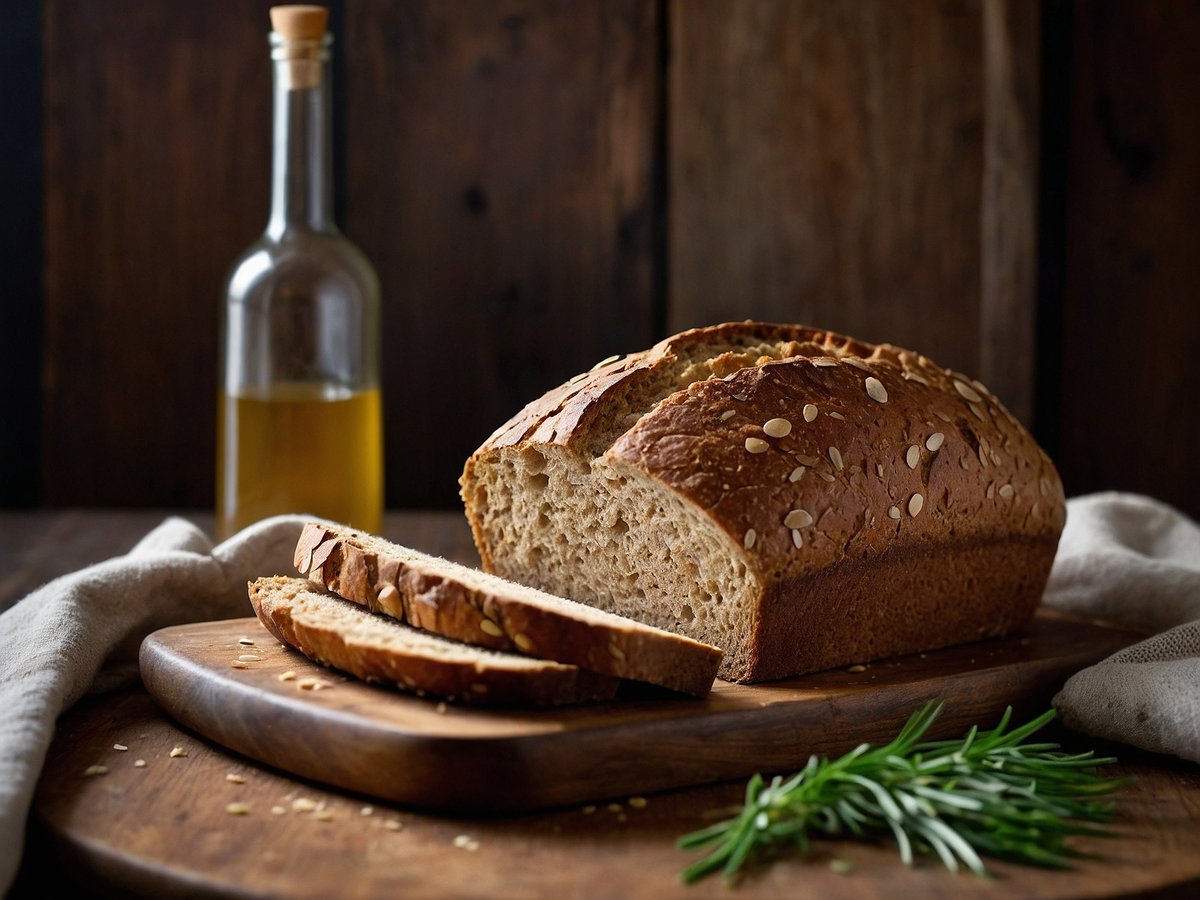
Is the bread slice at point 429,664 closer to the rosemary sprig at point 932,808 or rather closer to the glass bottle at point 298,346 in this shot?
the rosemary sprig at point 932,808

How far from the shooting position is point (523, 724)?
1.83 meters

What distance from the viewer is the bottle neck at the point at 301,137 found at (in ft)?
10.8

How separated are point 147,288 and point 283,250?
1607 millimetres

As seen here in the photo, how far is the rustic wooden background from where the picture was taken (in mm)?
4656

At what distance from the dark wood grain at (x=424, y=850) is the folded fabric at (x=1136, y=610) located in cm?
15

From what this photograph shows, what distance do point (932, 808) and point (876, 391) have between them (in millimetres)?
896

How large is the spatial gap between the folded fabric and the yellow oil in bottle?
171cm

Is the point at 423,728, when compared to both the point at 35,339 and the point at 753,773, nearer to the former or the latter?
the point at 753,773

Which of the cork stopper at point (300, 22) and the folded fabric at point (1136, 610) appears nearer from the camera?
the folded fabric at point (1136, 610)

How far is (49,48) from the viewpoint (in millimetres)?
4645

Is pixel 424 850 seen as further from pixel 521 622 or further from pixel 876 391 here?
pixel 876 391

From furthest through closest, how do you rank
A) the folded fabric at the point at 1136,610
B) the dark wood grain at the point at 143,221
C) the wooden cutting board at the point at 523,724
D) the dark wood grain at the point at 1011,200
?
the dark wood grain at the point at 143,221 < the dark wood grain at the point at 1011,200 < the folded fabric at the point at 1136,610 < the wooden cutting board at the point at 523,724

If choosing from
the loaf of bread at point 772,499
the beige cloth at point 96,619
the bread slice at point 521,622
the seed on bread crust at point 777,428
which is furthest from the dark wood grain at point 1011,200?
the bread slice at point 521,622

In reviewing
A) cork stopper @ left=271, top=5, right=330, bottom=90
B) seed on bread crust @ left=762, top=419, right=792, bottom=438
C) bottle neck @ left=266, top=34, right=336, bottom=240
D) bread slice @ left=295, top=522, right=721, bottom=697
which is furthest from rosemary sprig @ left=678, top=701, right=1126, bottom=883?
cork stopper @ left=271, top=5, right=330, bottom=90
